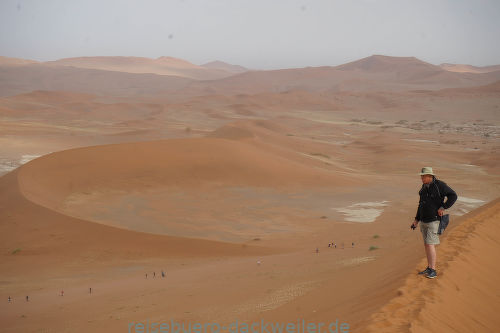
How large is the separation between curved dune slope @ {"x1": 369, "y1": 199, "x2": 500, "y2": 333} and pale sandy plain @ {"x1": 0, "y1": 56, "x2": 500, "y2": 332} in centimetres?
2

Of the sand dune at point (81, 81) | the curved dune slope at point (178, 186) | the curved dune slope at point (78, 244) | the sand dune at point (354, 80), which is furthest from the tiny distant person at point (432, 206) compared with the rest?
the sand dune at point (81, 81)

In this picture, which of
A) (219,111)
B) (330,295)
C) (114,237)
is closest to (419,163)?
(114,237)

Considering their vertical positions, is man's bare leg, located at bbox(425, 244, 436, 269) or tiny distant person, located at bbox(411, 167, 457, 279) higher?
tiny distant person, located at bbox(411, 167, 457, 279)

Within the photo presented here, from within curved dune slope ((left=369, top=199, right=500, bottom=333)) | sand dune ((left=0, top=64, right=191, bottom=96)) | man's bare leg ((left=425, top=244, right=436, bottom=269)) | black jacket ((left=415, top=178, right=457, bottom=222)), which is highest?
sand dune ((left=0, top=64, right=191, bottom=96))

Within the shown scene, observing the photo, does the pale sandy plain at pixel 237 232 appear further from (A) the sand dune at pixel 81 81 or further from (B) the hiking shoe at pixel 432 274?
(A) the sand dune at pixel 81 81

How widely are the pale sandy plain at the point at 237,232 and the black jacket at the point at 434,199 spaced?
2.52ft

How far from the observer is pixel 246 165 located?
25.6 metres

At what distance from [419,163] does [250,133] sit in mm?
13190

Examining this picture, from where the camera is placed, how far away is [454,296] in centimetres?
548

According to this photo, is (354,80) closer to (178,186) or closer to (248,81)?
(248,81)

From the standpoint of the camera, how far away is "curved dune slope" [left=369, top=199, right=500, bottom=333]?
468 cm

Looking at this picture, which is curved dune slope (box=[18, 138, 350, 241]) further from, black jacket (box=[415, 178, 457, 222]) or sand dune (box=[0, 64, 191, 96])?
sand dune (box=[0, 64, 191, 96])

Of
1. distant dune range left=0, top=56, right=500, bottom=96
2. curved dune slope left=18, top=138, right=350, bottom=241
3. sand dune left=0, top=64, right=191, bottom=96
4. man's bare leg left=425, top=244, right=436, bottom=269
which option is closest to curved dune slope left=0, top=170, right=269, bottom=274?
curved dune slope left=18, top=138, right=350, bottom=241

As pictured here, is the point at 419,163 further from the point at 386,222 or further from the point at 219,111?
the point at 219,111
